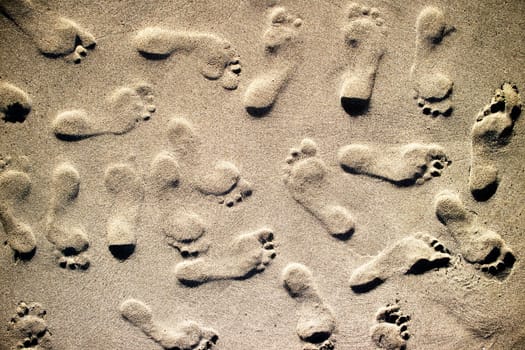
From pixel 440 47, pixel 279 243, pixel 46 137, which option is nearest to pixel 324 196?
pixel 279 243

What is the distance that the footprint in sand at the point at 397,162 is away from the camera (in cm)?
206

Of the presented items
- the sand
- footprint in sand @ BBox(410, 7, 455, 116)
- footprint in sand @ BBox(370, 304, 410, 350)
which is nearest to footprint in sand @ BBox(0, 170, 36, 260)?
the sand

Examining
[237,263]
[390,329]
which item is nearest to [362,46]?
[237,263]

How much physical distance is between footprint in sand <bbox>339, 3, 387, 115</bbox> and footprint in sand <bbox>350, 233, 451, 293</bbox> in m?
0.79

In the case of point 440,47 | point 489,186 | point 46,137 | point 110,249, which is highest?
point 440,47

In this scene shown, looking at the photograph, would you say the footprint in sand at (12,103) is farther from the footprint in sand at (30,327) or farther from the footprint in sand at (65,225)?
the footprint in sand at (30,327)

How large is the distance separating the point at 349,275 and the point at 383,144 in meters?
0.72

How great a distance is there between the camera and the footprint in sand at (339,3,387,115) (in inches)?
80.9

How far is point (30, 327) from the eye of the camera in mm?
2104

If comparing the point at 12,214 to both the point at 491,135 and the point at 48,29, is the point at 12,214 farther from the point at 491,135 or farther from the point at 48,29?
the point at 491,135

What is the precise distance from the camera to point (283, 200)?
6.89ft

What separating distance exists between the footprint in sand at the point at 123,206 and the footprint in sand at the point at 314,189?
80 cm

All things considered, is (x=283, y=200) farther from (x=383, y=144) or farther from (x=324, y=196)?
(x=383, y=144)

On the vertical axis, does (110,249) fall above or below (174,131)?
below
